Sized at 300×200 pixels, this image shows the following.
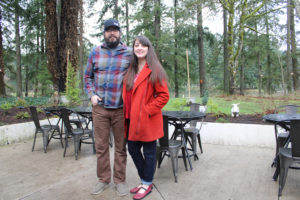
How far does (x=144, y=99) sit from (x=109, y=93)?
45cm

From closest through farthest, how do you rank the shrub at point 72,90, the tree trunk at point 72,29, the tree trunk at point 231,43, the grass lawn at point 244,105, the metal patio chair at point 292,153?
the metal patio chair at point 292,153 → the grass lawn at point 244,105 → the shrub at point 72,90 → the tree trunk at point 72,29 → the tree trunk at point 231,43

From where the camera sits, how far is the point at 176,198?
260cm

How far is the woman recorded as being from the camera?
239 centimetres

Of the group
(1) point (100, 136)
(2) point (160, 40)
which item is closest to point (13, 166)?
(1) point (100, 136)

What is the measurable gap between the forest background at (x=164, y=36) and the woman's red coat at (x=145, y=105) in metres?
5.72

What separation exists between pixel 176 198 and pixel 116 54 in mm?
1657

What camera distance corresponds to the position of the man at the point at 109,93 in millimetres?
2625

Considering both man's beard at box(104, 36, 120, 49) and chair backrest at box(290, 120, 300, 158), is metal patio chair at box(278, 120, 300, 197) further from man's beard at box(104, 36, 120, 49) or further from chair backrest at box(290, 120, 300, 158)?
man's beard at box(104, 36, 120, 49)

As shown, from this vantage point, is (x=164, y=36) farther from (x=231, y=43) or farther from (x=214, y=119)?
(x=214, y=119)

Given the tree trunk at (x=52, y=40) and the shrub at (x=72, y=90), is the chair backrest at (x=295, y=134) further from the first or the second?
the tree trunk at (x=52, y=40)

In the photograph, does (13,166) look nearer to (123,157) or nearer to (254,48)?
(123,157)

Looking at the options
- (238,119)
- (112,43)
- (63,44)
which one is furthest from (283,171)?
(63,44)

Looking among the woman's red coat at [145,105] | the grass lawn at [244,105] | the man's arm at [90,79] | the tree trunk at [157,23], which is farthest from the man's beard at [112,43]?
the tree trunk at [157,23]

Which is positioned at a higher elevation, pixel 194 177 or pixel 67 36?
pixel 67 36
